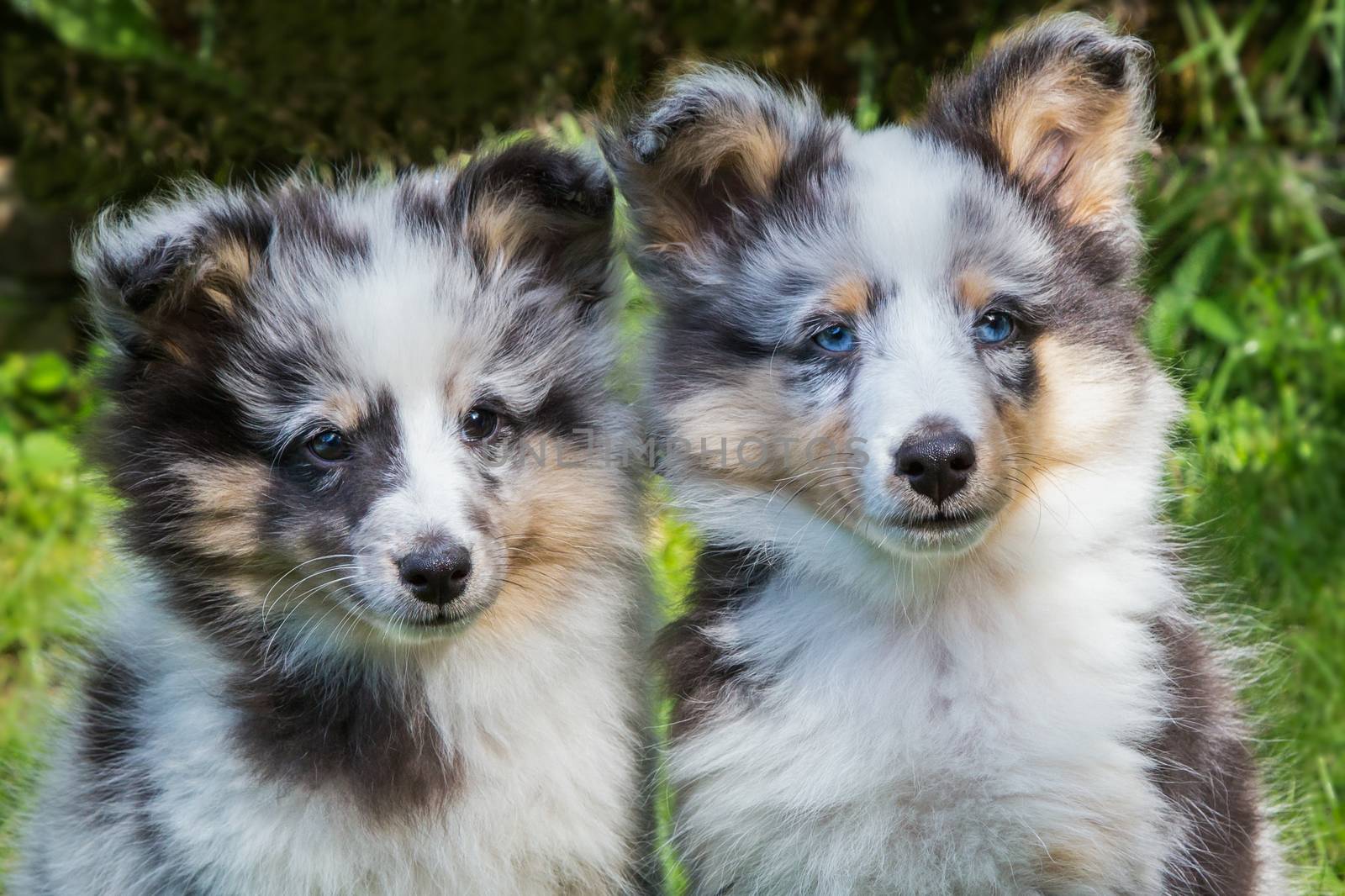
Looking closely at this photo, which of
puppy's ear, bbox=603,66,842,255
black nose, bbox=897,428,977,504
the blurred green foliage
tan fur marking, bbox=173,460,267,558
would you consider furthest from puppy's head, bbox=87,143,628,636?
the blurred green foliage

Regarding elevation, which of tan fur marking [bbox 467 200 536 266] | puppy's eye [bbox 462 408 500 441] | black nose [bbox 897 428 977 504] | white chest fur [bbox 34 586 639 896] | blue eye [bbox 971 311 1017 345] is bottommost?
white chest fur [bbox 34 586 639 896]

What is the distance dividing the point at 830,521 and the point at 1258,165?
4.26 m

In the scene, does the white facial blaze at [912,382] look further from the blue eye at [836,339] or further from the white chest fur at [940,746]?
the white chest fur at [940,746]

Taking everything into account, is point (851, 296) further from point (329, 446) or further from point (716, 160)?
point (329, 446)

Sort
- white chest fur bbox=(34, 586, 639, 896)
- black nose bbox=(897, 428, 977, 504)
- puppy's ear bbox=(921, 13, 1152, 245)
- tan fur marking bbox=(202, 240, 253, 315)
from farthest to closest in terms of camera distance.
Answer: puppy's ear bbox=(921, 13, 1152, 245), tan fur marking bbox=(202, 240, 253, 315), white chest fur bbox=(34, 586, 639, 896), black nose bbox=(897, 428, 977, 504)

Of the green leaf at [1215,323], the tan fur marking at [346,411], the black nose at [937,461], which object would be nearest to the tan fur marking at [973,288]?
the black nose at [937,461]

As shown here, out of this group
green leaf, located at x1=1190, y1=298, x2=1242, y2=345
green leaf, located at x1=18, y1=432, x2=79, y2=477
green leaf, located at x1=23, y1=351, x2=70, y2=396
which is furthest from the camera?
green leaf, located at x1=23, y1=351, x2=70, y2=396

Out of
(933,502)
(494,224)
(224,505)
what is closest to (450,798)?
(224,505)

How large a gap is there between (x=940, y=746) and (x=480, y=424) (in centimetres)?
123

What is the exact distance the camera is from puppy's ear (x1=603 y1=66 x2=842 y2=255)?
11.5 ft

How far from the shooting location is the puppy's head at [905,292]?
3.19 metres

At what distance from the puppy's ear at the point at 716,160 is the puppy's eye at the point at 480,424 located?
594 millimetres

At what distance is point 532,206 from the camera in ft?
11.9

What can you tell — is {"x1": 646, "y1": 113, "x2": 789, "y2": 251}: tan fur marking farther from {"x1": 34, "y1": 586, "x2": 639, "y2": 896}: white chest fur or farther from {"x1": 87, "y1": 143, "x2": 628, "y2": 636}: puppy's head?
{"x1": 34, "y1": 586, "x2": 639, "y2": 896}: white chest fur
